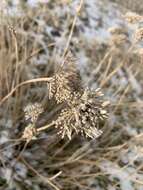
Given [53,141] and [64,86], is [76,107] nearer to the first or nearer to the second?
[64,86]

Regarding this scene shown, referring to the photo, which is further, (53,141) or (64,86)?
(53,141)

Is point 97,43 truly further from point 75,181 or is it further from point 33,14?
point 75,181

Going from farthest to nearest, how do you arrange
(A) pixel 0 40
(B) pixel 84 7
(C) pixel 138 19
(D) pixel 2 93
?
1. (B) pixel 84 7
2. (A) pixel 0 40
3. (D) pixel 2 93
4. (C) pixel 138 19

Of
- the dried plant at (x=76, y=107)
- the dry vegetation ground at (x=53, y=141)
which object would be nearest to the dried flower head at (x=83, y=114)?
the dried plant at (x=76, y=107)

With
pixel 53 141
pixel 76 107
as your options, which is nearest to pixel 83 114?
pixel 76 107

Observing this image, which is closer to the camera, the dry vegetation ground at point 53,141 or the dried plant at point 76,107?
the dried plant at point 76,107

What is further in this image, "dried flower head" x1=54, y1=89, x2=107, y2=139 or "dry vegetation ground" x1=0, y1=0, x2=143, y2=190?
"dry vegetation ground" x1=0, y1=0, x2=143, y2=190

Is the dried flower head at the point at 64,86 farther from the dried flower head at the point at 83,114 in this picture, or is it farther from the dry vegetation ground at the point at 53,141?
the dry vegetation ground at the point at 53,141

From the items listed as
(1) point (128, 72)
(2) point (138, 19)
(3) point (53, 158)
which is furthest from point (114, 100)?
(2) point (138, 19)

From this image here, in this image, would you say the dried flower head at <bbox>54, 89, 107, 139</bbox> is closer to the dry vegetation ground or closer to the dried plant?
the dried plant

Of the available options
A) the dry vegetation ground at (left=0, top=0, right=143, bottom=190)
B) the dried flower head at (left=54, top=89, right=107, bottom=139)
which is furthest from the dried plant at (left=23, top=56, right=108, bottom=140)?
the dry vegetation ground at (left=0, top=0, right=143, bottom=190)

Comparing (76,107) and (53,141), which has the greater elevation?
(76,107)
